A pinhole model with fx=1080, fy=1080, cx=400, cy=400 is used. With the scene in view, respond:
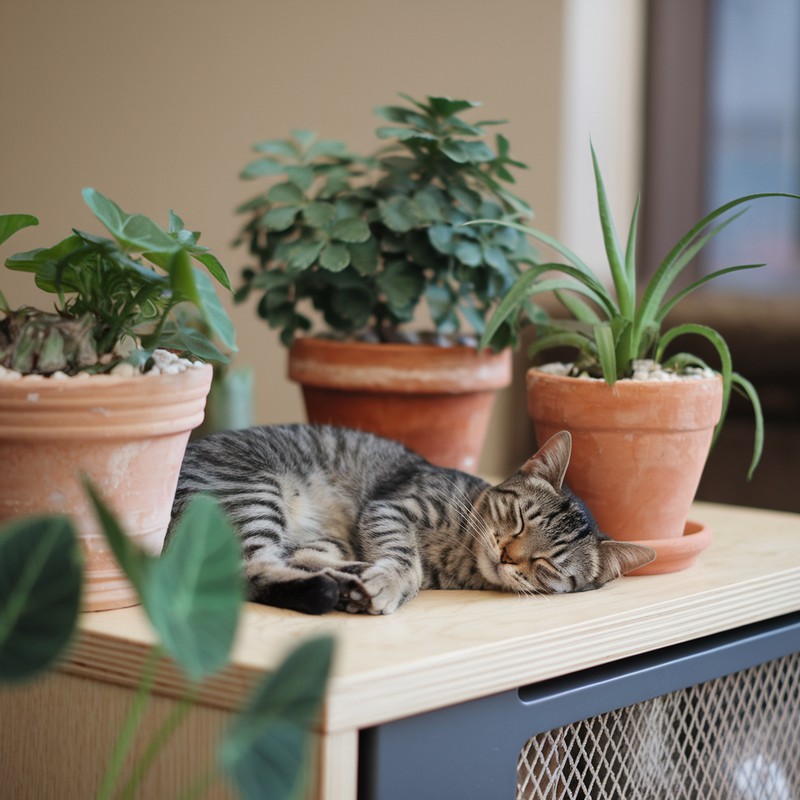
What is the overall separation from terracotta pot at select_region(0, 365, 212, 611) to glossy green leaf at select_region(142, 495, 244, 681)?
32 centimetres

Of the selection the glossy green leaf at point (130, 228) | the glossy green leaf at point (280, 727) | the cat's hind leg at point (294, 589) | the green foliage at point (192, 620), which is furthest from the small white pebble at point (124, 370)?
the glossy green leaf at point (280, 727)

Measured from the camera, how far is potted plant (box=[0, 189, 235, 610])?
864 mm

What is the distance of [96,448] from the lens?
89 centimetres

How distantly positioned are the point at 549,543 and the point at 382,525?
0.18 m

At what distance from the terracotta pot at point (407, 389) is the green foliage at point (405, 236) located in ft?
0.20

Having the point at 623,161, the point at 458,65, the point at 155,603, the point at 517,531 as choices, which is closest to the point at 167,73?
the point at 458,65

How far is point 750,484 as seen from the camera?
223 cm

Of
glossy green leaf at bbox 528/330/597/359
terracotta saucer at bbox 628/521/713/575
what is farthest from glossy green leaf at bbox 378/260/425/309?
terracotta saucer at bbox 628/521/713/575

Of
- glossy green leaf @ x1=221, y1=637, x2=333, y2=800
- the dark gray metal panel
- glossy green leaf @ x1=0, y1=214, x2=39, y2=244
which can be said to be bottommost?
the dark gray metal panel

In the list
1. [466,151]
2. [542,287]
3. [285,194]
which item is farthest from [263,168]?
[542,287]

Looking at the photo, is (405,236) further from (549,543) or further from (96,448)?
(96,448)

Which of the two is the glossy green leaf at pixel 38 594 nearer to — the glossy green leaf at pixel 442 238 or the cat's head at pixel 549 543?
the cat's head at pixel 549 543

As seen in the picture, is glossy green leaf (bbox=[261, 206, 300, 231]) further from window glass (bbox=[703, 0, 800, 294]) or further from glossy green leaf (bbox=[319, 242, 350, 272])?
window glass (bbox=[703, 0, 800, 294])

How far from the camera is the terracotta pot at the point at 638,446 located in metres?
1.13
